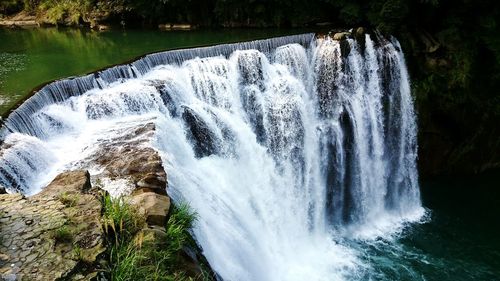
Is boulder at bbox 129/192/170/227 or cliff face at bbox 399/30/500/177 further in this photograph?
cliff face at bbox 399/30/500/177

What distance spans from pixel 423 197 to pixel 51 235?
37.5 feet

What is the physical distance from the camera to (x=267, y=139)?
11.1 metres

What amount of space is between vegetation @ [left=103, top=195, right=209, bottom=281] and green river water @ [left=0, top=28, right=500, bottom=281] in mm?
6126

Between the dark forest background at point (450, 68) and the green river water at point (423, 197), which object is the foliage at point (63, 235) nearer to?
the green river water at point (423, 197)

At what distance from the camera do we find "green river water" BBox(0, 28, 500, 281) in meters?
10.4

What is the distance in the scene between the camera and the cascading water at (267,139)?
8.03 meters

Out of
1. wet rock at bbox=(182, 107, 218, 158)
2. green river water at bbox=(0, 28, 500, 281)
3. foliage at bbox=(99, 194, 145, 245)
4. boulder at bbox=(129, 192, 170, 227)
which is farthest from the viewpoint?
green river water at bbox=(0, 28, 500, 281)

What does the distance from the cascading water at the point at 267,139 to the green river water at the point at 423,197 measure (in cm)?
67

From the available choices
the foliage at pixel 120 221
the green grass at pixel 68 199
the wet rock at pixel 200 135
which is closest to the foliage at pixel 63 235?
the foliage at pixel 120 221

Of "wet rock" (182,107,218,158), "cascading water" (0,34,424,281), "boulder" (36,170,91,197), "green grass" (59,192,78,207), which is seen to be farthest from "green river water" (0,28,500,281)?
"green grass" (59,192,78,207)

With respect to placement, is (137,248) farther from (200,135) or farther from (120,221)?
(200,135)

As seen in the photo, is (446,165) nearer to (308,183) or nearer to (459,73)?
(459,73)

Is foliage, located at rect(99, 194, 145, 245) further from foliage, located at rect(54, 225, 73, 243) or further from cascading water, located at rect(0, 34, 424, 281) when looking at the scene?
cascading water, located at rect(0, 34, 424, 281)

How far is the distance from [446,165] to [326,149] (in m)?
4.74
